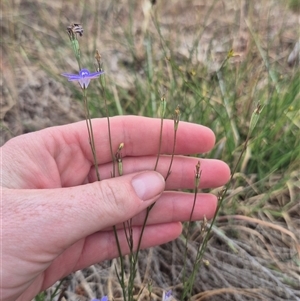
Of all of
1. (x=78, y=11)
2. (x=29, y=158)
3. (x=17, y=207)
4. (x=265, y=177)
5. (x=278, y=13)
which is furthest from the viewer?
(x=78, y=11)

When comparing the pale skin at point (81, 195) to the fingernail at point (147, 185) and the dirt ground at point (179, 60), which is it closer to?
the fingernail at point (147, 185)

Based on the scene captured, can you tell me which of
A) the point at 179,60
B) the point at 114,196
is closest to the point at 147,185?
the point at 114,196

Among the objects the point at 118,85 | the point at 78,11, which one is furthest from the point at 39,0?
the point at 118,85

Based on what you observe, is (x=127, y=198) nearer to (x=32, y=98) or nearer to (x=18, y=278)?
(x=18, y=278)

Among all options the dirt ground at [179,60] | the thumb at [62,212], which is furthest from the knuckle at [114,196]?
the dirt ground at [179,60]

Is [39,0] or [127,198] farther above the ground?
[39,0]

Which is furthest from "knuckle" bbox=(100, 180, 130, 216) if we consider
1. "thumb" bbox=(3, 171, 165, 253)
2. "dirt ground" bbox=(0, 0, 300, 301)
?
"dirt ground" bbox=(0, 0, 300, 301)
